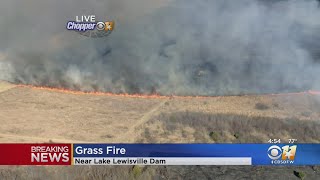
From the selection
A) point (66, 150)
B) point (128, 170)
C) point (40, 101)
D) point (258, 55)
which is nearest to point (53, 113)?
point (40, 101)

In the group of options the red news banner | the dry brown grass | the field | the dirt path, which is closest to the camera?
the red news banner

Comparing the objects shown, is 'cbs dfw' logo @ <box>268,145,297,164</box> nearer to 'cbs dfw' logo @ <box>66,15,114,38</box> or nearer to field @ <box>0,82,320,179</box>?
field @ <box>0,82,320,179</box>

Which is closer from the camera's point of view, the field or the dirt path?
the field

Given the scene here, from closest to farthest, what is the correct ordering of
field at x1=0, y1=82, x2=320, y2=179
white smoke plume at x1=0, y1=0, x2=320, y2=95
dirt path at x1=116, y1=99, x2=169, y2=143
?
field at x1=0, y1=82, x2=320, y2=179
dirt path at x1=116, y1=99, x2=169, y2=143
white smoke plume at x1=0, y1=0, x2=320, y2=95

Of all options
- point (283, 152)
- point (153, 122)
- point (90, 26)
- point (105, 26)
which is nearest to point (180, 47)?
point (153, 122)

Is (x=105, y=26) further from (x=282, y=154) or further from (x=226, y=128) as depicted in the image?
(x=282, y=154)

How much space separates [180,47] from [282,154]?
6149 mm

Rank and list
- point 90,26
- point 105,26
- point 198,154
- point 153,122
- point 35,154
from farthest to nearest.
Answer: point 153,122, point 105,26, point 90,26, point 35,154, point 198,154

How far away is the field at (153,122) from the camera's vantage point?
1220 centimetres

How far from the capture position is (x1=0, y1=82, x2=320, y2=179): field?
12195 millimetres

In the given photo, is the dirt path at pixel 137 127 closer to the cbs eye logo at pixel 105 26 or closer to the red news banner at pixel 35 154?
the red news banner at pixel 35 154

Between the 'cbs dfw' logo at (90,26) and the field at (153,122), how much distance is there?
2.88m

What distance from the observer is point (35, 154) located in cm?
1174

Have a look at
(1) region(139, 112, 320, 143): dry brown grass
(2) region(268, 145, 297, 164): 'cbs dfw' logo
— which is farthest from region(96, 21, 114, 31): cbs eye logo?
(2) region(268, 145, 297, 164): 'cbs dfw' logo
